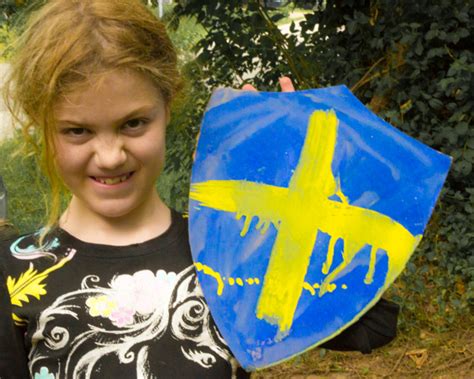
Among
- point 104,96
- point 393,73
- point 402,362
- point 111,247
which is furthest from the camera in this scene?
point 393,73

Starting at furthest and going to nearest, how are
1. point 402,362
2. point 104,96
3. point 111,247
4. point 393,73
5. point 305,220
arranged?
1. point 393,73
2. point 402,362
3. point 305,220
4. point 111,247
5. point 104,96

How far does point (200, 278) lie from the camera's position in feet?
4.90

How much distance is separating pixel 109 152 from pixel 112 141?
0.07 ft

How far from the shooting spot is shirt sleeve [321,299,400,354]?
1512 millimetres

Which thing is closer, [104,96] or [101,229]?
[104,96]

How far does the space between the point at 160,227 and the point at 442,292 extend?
2392mm

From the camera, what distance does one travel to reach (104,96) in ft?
4.36

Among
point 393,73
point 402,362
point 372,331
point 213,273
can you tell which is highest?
point 213,273

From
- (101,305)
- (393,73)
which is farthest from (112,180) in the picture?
(393,73)

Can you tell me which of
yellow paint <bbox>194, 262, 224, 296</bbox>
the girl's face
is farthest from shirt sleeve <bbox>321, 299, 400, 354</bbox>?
the girl's face

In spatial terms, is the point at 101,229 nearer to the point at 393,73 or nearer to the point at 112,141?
the point at 112,141

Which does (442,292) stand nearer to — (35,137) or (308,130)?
(308,130)

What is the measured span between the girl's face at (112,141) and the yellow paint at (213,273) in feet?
0.59

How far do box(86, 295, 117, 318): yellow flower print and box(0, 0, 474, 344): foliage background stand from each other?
2.10 m
